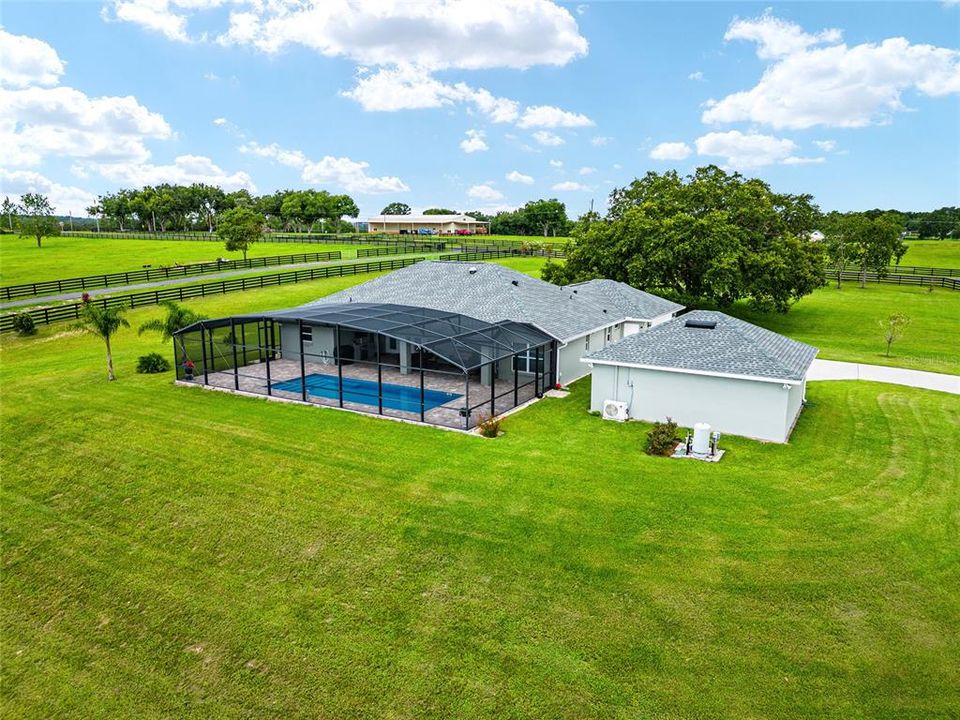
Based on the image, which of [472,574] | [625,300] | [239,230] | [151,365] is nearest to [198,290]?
[151,365]

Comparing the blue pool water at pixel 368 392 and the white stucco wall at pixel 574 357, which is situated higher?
the white stucco wall at pixel 574 357

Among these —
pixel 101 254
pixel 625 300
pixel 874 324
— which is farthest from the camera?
pixel 101 254

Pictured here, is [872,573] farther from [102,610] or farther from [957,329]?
[957,329]

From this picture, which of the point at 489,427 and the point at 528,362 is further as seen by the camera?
the point at 528,362

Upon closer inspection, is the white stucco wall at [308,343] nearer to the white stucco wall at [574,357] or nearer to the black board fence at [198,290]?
the black board fence at [198,290]

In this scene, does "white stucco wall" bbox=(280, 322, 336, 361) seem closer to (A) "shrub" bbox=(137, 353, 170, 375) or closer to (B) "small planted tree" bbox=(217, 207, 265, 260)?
(A) "shrub" bbox=(137, 353, 170, 375)

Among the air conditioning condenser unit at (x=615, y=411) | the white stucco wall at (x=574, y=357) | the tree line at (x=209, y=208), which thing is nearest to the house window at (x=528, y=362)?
the white stucco wall at (x=574, y=357)

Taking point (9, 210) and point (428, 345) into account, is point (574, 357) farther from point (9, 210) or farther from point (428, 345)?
point (9, 210)
